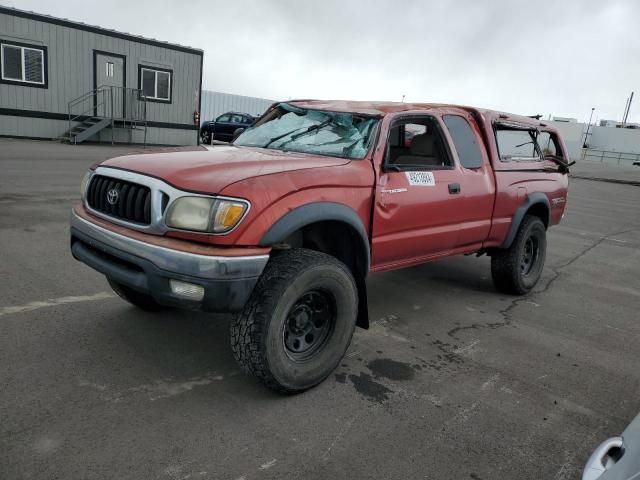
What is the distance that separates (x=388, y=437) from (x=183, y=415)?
1110 mm

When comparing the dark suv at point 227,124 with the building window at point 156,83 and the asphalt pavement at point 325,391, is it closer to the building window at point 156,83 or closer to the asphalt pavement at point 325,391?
the building window at point 156,83

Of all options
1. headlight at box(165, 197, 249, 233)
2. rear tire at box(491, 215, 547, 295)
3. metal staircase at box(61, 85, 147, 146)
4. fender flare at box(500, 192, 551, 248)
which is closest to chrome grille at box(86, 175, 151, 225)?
headlight at box(165, 197, 249, 233)

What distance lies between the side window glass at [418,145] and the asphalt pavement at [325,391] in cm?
A: 135

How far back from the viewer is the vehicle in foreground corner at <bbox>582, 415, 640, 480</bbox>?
152 centimetres

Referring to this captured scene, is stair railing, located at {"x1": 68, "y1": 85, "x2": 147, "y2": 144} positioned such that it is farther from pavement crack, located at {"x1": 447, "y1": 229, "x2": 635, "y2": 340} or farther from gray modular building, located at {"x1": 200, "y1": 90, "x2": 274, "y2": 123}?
pavement crack, located at {"x1": 447, "y1": 229, "x2": 635, "y2": 340}

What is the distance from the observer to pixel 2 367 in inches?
125

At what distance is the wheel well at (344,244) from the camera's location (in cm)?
349

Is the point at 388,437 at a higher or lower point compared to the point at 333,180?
lower

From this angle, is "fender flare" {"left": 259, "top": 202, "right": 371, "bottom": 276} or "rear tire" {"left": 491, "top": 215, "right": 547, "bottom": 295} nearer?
"fender flare" {"left": 259, "top": 202, "right": 371, "bottom": 276}

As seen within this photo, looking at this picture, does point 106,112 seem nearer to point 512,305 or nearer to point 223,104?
point 223,104

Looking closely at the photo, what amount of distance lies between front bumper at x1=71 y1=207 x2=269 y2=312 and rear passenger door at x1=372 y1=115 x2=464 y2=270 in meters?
1.18

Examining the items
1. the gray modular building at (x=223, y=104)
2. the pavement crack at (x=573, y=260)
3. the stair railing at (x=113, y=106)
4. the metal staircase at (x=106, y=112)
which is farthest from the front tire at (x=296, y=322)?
the gray modular building at (x=223, y=104)

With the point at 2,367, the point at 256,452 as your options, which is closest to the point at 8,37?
the point at 2,367

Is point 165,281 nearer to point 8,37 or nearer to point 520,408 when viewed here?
point 520,408
